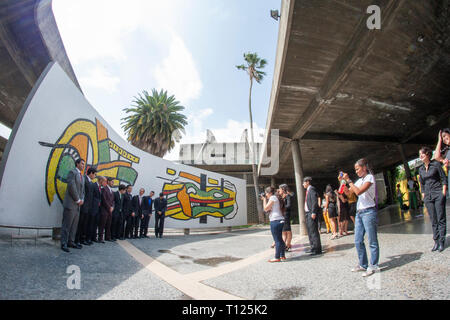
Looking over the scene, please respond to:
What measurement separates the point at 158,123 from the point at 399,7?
20371 mm

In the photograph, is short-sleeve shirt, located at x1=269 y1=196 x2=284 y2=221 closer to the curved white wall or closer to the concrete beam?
the concrete beam

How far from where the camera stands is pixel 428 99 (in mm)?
9539

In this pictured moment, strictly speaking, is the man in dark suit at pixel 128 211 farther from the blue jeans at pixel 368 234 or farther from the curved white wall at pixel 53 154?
the blue jeans at pixel 368 234

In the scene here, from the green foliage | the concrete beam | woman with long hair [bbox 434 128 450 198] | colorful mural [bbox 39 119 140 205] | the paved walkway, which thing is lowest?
the paved walkway

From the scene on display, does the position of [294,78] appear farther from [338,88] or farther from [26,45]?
[26,45]

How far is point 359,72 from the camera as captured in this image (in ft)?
23.5

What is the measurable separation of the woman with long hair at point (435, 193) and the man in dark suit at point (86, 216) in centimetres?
701

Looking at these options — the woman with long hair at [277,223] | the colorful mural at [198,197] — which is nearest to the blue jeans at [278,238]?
the woman with long hair at [277,223]

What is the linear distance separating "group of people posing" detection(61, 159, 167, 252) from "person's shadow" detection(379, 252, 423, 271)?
5749mm

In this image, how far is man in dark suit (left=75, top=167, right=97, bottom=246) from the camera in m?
5.38

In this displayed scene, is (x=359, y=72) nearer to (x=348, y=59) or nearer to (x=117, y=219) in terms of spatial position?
(x=348, y=59)

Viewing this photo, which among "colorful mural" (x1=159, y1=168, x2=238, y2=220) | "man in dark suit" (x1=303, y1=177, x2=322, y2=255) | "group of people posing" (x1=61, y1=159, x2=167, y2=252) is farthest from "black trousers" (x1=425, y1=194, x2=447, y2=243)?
"colorful mural" (x1=159, y1=168, x2=238, y2=220)

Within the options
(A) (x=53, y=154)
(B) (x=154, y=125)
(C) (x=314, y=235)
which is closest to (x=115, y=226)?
(A) (x=53, y=154)
